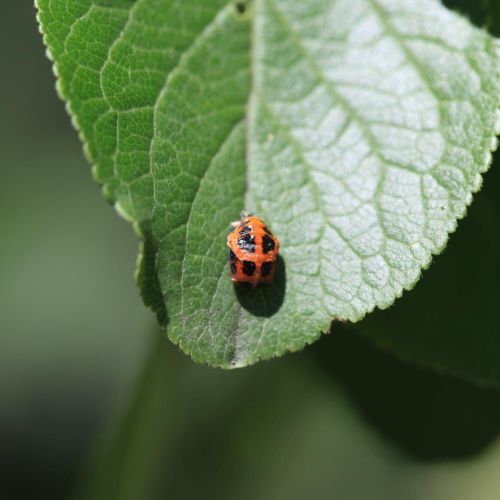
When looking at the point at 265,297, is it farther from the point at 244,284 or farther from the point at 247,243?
the point at 247,243

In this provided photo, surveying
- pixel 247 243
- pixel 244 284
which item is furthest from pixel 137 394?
pixel 247 243

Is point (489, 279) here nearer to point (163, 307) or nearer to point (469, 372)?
point (469, 372)

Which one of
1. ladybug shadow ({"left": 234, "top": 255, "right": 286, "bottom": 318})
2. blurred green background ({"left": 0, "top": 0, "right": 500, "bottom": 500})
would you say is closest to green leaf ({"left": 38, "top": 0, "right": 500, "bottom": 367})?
ladybug shadow ({"left": 234, "top": 255, "right": 286, "bottom": 318})

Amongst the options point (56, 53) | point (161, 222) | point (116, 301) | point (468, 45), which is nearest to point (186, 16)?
point (56, 53)

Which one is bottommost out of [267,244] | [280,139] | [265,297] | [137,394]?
[137,394]

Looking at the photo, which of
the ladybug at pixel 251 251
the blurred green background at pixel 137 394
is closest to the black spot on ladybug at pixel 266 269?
the ladybug at pixel 251 251

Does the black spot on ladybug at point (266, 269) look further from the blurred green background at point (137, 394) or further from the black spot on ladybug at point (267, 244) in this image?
the blurred green background at point (137, 394)
